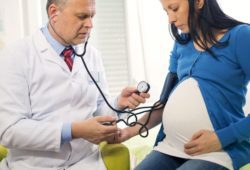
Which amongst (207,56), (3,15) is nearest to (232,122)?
(207,56)

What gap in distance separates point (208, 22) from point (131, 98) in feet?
1.44

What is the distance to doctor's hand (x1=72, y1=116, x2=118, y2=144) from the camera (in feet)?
4.02

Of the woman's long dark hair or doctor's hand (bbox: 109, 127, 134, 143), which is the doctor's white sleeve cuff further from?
the woman's long dark hair

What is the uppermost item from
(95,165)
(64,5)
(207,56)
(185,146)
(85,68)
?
(64,5)

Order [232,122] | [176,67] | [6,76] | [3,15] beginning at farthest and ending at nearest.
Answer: [3,15], [176,67], [6,76], [232,122]

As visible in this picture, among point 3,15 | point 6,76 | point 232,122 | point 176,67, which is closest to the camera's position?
point 232,122

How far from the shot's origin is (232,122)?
119 cm

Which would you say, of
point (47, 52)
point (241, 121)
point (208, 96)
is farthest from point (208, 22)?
point (47, 52)

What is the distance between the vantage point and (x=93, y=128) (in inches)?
48.2

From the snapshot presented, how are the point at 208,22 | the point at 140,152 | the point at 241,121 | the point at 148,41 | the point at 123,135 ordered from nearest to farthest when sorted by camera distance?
the point at 241,121, the point at 208,22, the point at 123,135, the point at 140,152, the point at 148,41

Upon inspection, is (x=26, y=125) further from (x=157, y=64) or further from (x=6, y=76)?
(x=157, y=64)

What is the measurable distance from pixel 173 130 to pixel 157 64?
1265 mm

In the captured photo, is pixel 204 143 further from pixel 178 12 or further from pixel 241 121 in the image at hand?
pixel 178 12

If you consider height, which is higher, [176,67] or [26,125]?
[176,67]
